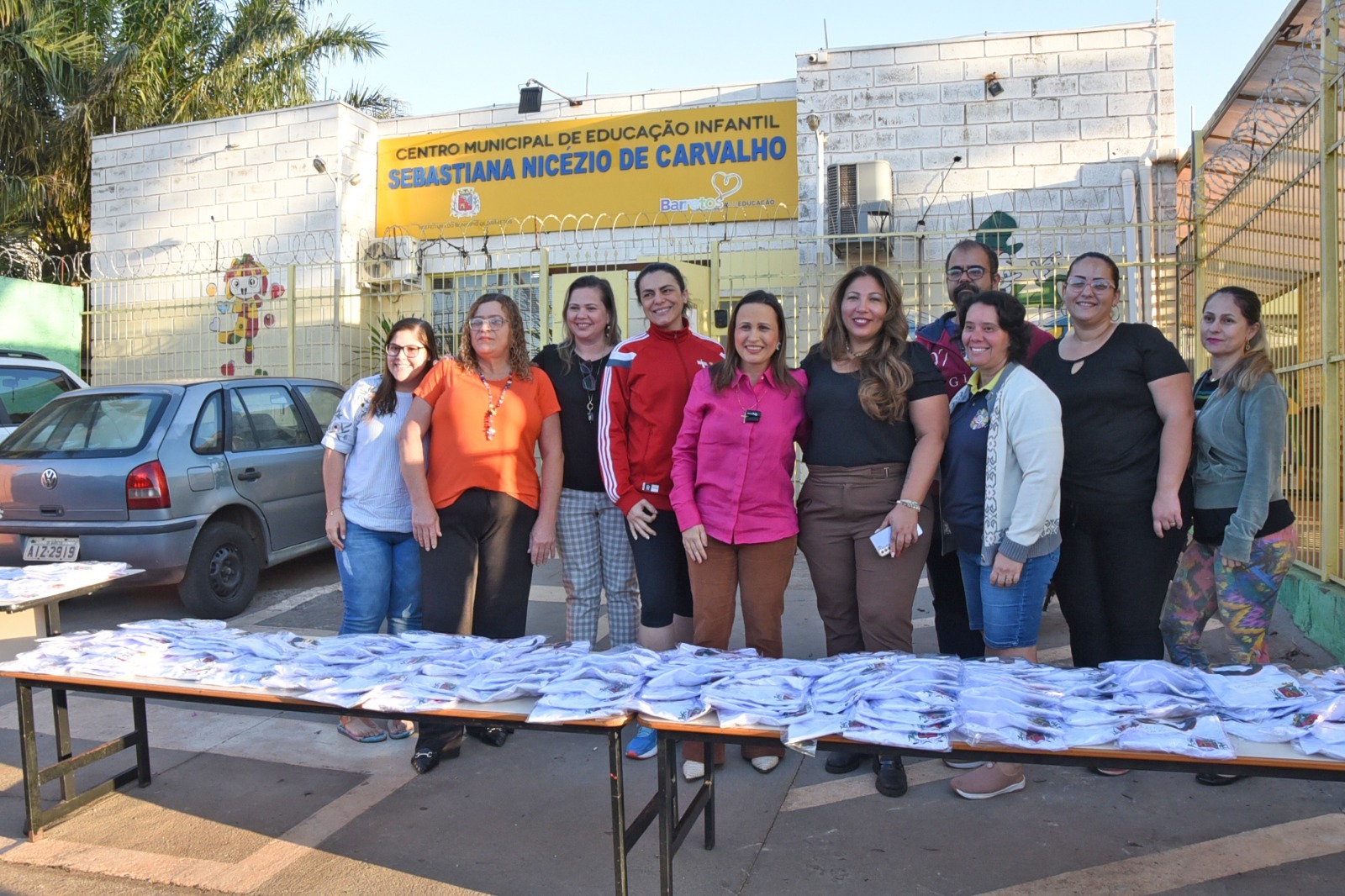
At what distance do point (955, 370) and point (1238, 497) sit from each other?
1126 millimetres

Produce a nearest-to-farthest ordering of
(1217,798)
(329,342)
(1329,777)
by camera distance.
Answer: (1329,777), (1217,798), (329,342)

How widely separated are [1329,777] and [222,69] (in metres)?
18.1

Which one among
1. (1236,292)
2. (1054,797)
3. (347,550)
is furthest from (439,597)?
(1236,292)

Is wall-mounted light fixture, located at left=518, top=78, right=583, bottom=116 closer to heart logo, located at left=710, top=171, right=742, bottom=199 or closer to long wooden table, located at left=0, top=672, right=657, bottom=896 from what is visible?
heart logo, located at left=710, top=171, right=742, bottom=199

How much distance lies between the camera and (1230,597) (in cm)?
360

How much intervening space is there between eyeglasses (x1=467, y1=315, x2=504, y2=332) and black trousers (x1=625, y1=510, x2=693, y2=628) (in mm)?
981

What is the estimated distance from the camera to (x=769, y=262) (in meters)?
10.1

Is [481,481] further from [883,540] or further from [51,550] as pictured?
[51,550]

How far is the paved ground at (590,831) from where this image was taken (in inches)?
117

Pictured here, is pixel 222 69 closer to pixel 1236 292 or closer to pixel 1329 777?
pixel 1236 292

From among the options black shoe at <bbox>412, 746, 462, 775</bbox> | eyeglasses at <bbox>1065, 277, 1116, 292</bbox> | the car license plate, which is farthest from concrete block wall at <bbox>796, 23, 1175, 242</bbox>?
black shoe at <bbox>412, 746, 462, 775</bbox>

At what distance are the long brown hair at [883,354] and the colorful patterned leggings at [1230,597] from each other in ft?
4.28

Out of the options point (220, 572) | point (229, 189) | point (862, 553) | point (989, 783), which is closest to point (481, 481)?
point (862, 553)

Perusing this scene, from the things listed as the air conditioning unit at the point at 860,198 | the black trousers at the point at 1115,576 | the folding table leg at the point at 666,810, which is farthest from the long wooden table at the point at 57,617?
the air conditioning unit at the point at 860,198
